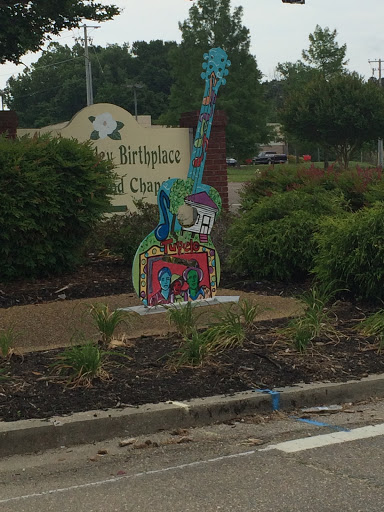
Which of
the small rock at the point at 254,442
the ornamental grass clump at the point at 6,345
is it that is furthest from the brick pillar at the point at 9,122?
the small rock at the point at 254,442

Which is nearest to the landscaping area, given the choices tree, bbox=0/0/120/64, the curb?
the curb

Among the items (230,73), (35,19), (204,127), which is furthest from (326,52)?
(204,127)

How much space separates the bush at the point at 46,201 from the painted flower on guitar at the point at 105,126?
2.33 m

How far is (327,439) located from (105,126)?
29.2 ft

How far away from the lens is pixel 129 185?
13672 millimetres

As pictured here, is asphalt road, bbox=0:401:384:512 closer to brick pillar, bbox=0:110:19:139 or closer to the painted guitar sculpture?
the painted guitar sculpture

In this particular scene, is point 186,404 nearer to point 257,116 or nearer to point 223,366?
point 223,366

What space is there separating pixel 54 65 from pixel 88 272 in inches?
4041

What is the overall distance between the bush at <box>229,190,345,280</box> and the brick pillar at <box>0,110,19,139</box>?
3.83 m

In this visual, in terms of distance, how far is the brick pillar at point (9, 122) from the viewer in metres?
12.8

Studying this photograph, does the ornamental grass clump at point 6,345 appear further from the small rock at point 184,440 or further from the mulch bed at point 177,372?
the small rock at point 184,440

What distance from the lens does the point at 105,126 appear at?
13484mm

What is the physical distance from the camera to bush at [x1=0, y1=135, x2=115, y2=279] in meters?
10.2

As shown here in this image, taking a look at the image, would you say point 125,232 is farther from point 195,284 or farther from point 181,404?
point 181,404
